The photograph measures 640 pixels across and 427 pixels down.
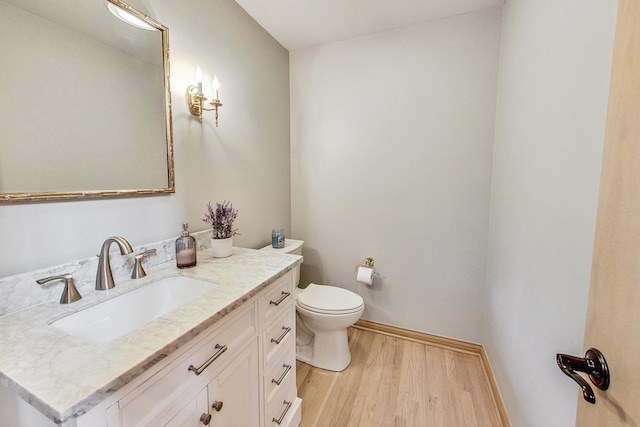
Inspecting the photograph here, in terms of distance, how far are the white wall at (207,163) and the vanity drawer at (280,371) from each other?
827 mm

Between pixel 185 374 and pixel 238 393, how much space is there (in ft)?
1.03

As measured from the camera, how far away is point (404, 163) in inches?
79.2

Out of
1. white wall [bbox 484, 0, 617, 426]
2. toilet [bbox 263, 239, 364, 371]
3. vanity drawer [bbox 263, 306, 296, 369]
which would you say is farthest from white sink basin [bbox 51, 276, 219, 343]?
white wall [bbox 484, 0, 617, 426]

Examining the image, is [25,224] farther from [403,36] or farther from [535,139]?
[403,36]

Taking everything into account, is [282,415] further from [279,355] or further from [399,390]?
[399,390]

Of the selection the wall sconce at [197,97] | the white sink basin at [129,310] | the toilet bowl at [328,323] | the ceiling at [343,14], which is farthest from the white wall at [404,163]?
the white sink basin at [129,310]

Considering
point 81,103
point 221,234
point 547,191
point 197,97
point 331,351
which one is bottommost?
point 331,351

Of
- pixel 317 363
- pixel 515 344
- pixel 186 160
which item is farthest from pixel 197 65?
pixel 515 344

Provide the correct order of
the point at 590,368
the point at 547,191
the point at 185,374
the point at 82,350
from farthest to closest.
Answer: the point at 547,191, the point at 185,374, the point at 82,350, the point at 590,368

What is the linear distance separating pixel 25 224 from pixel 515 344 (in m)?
2.08

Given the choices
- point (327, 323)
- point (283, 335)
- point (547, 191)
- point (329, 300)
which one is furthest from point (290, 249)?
point (547, 191)

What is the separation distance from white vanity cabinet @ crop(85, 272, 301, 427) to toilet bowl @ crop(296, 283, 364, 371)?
42 cm

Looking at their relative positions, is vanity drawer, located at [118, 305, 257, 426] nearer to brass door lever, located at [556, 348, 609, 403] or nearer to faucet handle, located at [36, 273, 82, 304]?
faucet handle, located at [36, 273, 82, 304]

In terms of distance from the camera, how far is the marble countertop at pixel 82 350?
1.57 ft
